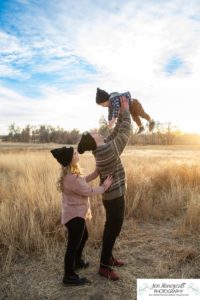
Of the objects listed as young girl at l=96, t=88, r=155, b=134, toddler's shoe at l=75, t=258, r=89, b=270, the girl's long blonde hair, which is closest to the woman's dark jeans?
the girl's long blonde hair

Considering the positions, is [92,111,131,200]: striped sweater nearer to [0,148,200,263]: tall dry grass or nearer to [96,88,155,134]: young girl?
[96,88,155,134]: young girl

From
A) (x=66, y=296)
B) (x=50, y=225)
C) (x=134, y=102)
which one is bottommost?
(x=66, y=296)

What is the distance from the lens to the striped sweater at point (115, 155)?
3.69 meters

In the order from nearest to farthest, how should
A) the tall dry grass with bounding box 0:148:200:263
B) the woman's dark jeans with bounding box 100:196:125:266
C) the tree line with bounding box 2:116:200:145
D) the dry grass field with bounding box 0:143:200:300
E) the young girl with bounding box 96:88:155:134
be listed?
the young girl with bounding box 96:88:155:134
the woman's dark jeans with bounding box 100:196:125:266
the dry grass field with bounding box 0:143:200:300
the tall dry grass with bounding box 0:148:200:263
the tree line with bounding box 2:116:200:145

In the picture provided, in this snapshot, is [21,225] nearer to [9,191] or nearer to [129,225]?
[129,225]

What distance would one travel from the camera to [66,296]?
379cm

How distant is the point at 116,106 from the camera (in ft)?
12.1

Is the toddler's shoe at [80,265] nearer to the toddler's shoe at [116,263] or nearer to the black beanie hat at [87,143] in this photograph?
the toddler's shoe at [116,263]

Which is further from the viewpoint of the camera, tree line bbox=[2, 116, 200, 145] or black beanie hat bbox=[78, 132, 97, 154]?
tree line bbox=[2, 116, 200, 145]

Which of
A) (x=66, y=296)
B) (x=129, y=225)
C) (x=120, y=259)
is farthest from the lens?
(x=129, y=225)

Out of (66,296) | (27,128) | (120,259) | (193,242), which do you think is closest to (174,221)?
(193,242)

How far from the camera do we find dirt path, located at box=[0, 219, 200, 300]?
12.6 ft

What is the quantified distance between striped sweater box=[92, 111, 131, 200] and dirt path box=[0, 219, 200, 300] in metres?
0.94

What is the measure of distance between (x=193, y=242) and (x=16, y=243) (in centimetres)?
222
